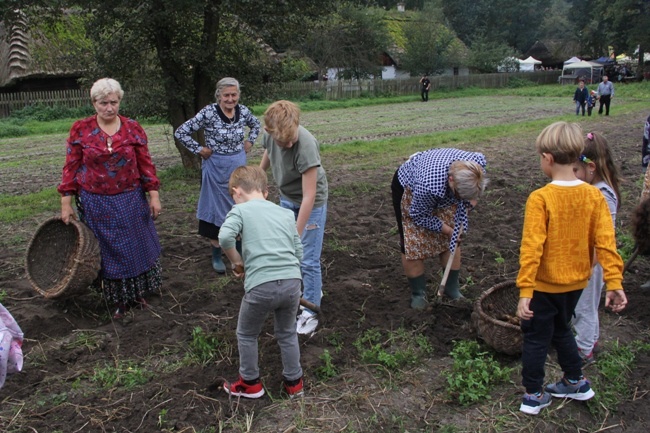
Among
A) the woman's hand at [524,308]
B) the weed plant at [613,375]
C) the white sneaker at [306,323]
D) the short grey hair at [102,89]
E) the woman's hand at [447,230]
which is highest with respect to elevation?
the short grey hair at [102,89]

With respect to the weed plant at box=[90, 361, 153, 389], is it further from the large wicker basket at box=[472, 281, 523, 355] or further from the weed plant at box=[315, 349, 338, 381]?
the large wicker basket at box=[472, 281, 523, 355]

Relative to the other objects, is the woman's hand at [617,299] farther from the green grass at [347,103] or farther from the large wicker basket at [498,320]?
the green grass at [347,103]

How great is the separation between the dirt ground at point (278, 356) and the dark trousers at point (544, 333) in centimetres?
26

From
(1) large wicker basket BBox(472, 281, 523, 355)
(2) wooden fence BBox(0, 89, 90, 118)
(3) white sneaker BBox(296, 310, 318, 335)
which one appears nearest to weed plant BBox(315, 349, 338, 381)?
(3) white sneaker BBox(296, 310, 318, 335)

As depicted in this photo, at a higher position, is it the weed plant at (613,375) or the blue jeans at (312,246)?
the blue jeans at (312,246)

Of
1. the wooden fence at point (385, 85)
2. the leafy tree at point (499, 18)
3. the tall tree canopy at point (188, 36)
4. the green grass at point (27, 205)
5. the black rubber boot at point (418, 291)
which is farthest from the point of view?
the leafy tree at point (499, 18)

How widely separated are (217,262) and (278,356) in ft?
6.27

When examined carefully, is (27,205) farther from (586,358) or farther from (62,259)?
(586,358)

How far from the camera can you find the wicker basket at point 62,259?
4.63 m

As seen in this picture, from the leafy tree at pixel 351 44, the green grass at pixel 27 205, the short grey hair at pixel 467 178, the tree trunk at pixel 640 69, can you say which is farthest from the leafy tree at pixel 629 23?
the short grey hair at pixel 467 178

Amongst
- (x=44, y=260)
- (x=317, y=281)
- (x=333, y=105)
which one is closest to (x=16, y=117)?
(x=333, y=105)

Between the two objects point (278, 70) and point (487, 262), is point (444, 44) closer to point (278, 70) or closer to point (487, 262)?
point (278, 70)

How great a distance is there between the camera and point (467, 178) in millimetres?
4059

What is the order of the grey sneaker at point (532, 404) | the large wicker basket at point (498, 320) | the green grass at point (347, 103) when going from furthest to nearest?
1. the green grass at point (347, 103)
2. the large wicker basket at point (498, 320)
3. the grey sneaker at point (532, 404)
